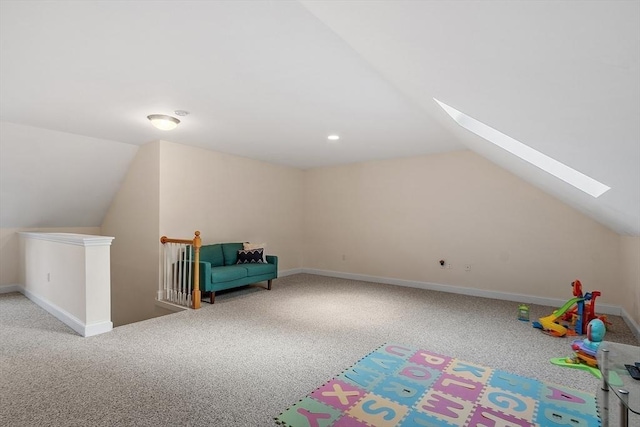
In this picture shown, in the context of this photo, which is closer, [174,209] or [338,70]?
[338,70]

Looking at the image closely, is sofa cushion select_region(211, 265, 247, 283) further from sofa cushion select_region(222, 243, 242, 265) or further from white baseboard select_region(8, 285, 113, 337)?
white baseboard select_region(8, 285, 113, 337)

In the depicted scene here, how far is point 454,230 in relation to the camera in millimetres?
5605

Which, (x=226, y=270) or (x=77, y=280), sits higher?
(x=77, y=280)

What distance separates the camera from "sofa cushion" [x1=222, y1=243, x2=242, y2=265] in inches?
221

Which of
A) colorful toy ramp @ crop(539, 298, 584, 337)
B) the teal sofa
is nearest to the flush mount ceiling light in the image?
the teal sofa

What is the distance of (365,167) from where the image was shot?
6.67 m

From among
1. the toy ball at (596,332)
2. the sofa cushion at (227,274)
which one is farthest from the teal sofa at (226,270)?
the toy ball at (596,332)

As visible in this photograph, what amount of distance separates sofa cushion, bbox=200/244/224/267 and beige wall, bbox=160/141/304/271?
0.34m

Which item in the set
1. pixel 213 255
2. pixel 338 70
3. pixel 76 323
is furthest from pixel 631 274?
pixel 76 323

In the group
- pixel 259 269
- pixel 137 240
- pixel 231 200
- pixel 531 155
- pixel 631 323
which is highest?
pixel 531 155

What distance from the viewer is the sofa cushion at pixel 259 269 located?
531 centimetres

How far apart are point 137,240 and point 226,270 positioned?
1746 millimetres

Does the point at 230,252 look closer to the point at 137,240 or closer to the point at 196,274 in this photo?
the point at 196,274

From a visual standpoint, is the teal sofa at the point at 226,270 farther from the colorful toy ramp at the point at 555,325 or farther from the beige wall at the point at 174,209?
the colorful toy ramp at the point at 555,325
